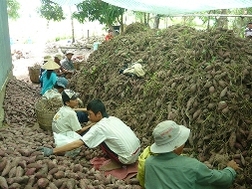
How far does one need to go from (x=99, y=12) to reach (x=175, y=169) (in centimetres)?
821

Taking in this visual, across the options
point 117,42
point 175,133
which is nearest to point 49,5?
point 117,42

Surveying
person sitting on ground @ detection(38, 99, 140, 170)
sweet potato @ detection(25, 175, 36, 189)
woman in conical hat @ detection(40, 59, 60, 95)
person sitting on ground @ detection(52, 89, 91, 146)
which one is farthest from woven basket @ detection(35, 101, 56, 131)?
sweet potato @ detection(25, 175, 36, 189)

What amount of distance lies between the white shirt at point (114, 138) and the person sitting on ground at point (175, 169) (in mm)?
804

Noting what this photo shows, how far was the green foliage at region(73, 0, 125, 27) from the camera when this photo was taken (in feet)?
30.0

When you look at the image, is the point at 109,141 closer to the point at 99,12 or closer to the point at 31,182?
the point at 31,182

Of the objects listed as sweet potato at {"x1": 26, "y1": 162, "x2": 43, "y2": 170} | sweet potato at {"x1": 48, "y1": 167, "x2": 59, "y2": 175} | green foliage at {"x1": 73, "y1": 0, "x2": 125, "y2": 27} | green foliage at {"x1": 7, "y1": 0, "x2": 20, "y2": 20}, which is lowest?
sweet potato at {"x1": 48, "y1": 167, "x2": 59, "y2": 175}

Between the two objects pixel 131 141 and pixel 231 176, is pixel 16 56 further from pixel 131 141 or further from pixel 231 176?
pixel 231 176

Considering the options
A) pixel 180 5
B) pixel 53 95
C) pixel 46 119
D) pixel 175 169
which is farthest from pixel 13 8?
pixel 175 169

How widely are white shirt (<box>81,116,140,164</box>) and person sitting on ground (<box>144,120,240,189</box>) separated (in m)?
0.80

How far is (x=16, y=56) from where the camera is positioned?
1190 cm

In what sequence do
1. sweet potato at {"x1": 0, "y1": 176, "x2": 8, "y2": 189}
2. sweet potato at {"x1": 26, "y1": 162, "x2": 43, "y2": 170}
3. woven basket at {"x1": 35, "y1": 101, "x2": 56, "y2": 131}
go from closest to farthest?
1. sweet potato at {"x1": 0, "y1": 176, "x2": 8, "y2": 189}
2. sweet potato at {"x1": 26, "y1": 162, "x2": 43, "y2": 170}
3. woven basket at {"x1": 35, "y1": 101, "x2": 56, "y2": 131}

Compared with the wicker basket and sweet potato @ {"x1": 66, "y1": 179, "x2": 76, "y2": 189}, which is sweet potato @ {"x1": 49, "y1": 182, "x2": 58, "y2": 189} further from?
the wicker basket

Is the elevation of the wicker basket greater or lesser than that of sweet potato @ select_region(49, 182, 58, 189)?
greater

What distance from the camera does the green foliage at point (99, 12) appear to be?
360 inches
